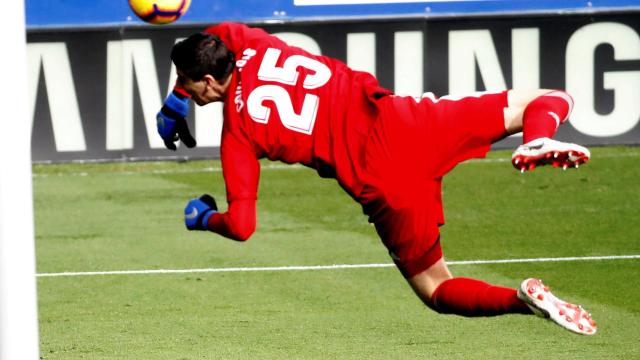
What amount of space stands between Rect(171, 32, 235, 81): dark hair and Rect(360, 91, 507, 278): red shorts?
74cm

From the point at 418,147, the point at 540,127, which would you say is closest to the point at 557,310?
the point at 540,127

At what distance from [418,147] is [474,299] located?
0.74 meters

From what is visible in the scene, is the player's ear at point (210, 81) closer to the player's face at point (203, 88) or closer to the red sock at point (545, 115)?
the player's face at point (203, 88)

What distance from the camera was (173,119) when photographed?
689 cm

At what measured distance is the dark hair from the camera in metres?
6.40

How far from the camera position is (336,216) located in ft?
39.3

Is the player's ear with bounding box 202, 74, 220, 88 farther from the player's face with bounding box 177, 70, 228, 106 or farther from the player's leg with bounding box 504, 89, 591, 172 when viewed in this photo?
the player's leg with bounding box 504, 89, 591, 172

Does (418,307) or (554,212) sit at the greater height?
(418,307)

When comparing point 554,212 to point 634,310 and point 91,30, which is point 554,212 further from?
point 91,30

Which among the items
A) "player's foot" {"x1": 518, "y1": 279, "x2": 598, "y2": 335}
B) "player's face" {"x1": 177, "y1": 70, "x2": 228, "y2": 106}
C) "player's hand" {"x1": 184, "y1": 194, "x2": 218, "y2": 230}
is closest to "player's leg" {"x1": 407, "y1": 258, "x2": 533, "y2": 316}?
"player's foot" {"x1": 518, "y1": 279, "x2": 598, "y2": 335}

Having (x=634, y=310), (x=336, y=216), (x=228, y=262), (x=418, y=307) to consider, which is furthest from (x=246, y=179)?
(x=336, y=216)

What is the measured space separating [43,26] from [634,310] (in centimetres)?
794

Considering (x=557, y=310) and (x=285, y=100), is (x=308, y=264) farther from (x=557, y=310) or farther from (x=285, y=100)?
(x=557, y=310)

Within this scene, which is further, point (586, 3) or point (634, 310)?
point (586, 3)
